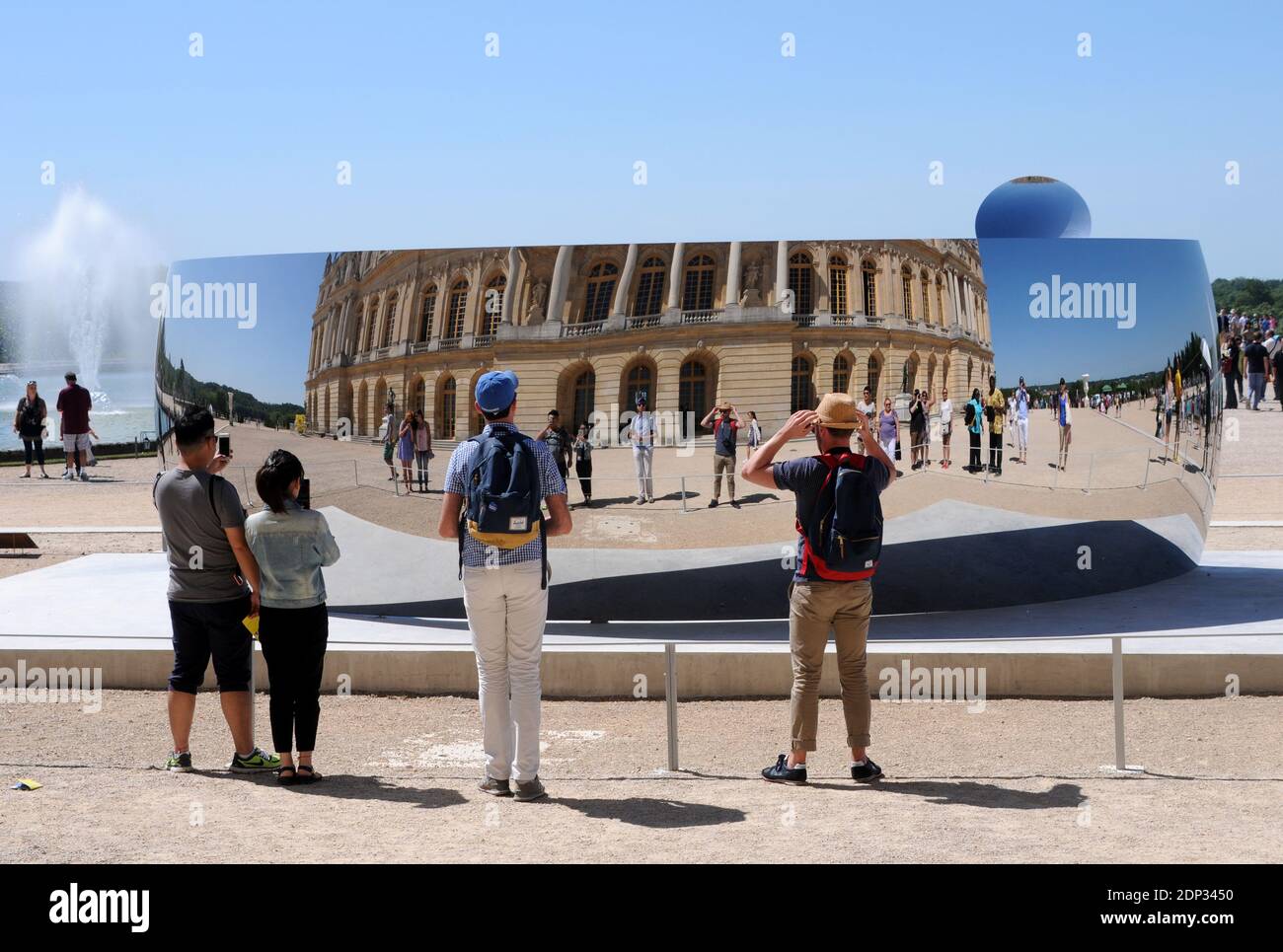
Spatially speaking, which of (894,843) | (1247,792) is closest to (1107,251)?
(1247,792)

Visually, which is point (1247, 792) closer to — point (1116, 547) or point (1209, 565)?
point (1116, 547)

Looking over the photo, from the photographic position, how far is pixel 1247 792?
24.0ft

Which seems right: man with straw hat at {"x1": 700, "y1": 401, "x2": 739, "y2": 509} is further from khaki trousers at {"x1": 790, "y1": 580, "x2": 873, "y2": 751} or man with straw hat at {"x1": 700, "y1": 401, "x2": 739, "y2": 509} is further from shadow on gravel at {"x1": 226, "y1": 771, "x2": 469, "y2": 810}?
shadow on gravel at {"x1": 226, "y1": 771, "x2": 469, "y2": 810}

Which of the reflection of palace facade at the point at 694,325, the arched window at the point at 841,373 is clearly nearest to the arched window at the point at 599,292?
the reflection of palace facade at the point at 694,325

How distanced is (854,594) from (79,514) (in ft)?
65.1

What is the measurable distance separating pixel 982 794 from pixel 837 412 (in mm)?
2185

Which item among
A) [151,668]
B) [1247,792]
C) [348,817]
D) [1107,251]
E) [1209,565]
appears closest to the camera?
[348,817]

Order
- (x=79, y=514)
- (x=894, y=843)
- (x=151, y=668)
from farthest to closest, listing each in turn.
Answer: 1. (x=79, y=514)
2. (x=151, y=668)
3. (x=894, y=843)

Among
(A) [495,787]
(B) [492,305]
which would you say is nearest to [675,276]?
(B) [492,305]

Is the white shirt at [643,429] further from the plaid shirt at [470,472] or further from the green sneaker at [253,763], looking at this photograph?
the green sneaker at [253,763]

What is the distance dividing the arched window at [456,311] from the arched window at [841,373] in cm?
305

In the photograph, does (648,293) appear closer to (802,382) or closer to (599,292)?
(599,292)

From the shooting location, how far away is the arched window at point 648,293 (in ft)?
35.6

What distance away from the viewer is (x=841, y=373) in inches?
428
